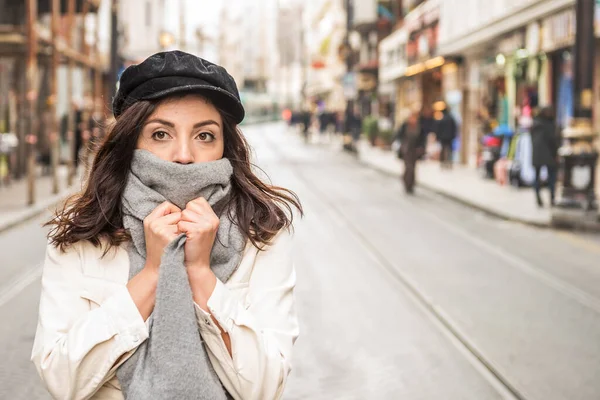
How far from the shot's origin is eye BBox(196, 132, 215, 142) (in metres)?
2.26

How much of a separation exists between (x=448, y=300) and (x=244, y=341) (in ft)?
21.1

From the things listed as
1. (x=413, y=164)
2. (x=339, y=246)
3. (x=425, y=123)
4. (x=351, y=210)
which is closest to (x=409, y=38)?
(x=425, y=123)

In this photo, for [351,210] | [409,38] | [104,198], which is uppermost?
[409,38]

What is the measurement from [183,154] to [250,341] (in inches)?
17.4

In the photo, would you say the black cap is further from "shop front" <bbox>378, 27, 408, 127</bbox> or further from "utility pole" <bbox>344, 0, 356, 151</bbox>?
"shop front" <bbox>378, 27, 408, 127</bbox>

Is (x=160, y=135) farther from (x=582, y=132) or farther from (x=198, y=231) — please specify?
(x=582, y=132)

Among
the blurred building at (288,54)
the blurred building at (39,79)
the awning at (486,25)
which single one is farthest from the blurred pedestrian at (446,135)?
the blurred building at (288,54)

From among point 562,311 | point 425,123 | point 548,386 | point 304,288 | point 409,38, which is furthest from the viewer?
point 409,38

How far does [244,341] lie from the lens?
2.07 metres

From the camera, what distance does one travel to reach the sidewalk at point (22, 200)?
14500 mm

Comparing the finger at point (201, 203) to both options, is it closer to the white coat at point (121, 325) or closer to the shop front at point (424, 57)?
the white coat at point (121, 325)

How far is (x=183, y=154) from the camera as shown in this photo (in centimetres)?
217

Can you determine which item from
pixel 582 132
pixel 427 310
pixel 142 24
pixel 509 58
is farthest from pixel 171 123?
pixel 142 24

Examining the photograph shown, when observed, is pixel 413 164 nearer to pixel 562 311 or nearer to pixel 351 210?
pixel 351 210
